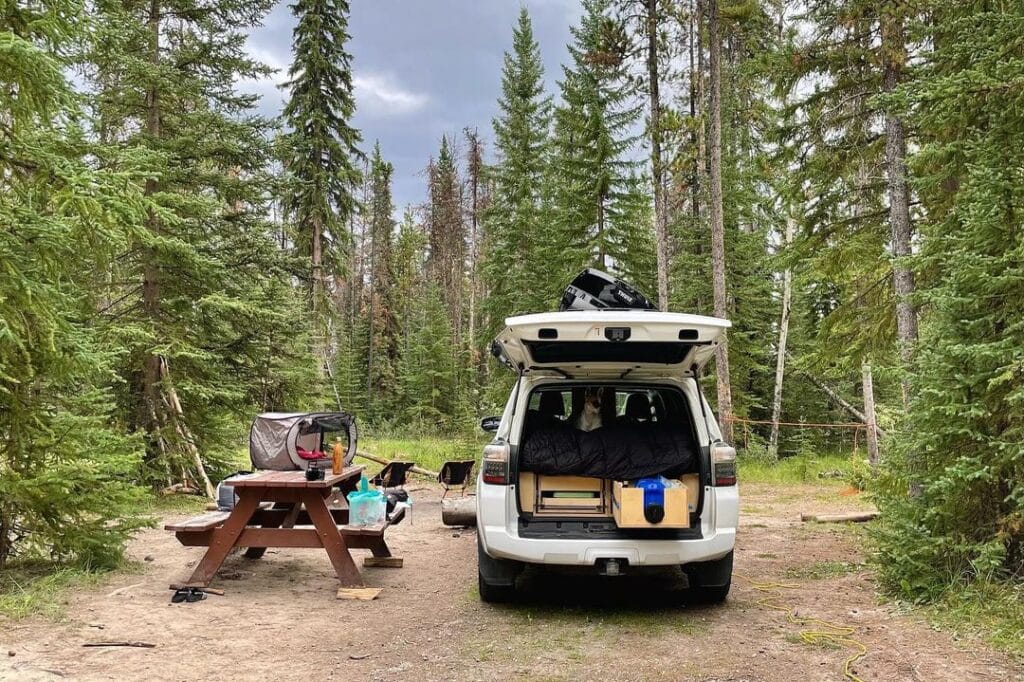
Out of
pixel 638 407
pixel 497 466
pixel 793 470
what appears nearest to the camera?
pixel 497 466

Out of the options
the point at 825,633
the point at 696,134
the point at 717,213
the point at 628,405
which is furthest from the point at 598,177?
the point at 825,633

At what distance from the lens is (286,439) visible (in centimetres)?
648

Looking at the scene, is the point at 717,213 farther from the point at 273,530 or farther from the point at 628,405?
the point at 273,530

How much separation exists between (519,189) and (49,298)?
17.7m

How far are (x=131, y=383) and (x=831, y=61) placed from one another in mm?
11483

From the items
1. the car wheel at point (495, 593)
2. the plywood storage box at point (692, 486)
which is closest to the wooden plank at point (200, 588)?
the car wheel at point (495, 593)

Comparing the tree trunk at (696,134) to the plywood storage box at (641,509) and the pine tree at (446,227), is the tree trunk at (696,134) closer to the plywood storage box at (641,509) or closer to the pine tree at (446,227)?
the plywood storage box at (641,509)

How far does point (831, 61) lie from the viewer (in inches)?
341

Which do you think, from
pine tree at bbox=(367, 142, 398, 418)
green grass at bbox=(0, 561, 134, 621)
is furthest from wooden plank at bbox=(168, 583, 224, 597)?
pine tree at bbox=(367, 142, 398, 418)

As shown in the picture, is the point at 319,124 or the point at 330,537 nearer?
the point at 330,537

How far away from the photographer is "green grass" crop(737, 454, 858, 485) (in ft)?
46.7

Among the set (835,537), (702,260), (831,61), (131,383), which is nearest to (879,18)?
(831,61)

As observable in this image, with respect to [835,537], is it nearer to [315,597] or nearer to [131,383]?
[315,597]

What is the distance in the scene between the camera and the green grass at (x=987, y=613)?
407 centimetres
